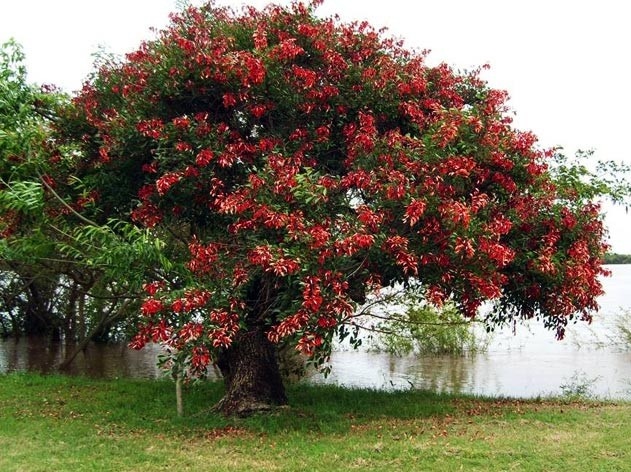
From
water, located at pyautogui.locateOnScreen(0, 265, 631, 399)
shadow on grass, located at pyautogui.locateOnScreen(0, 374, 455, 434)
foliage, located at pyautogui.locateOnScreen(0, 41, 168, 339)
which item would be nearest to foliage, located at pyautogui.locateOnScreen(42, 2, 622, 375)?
foliage, located at pyautogui.locateOnScreen(0, 41, 168, 339)

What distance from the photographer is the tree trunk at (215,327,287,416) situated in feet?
30.2

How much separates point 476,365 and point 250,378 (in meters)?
11.4

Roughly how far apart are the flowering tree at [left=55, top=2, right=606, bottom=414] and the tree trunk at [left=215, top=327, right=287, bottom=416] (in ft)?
0.10

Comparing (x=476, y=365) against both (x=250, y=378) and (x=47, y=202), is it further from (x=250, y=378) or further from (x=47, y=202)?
(x=47, y=202)

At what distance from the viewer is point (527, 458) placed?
6.72m

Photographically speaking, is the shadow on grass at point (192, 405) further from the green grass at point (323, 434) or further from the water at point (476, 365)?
the water at point (476, 365)

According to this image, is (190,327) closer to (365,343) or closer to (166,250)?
(166,250)

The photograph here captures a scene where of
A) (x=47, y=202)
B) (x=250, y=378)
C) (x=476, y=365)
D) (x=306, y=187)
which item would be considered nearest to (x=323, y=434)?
(x=250, y=378)

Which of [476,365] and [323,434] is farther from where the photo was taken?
[476,365]

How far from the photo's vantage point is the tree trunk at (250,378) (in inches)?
362

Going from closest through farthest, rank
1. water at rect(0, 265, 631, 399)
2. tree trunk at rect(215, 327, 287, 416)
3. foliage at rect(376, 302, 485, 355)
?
tree trunk at rect(215, 327, 287, 416) → water at rect(0, 265, 631, 399) → foliage at rect(376, 302, 485, 355)

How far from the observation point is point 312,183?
6797 mm

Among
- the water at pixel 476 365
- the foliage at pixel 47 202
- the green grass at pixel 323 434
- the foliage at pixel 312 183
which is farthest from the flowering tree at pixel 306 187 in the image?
the water at pixel 476 365

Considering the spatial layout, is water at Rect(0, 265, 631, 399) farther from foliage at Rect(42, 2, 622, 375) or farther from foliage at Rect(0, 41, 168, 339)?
foliage at Rect(0, 41, 168, 339)
